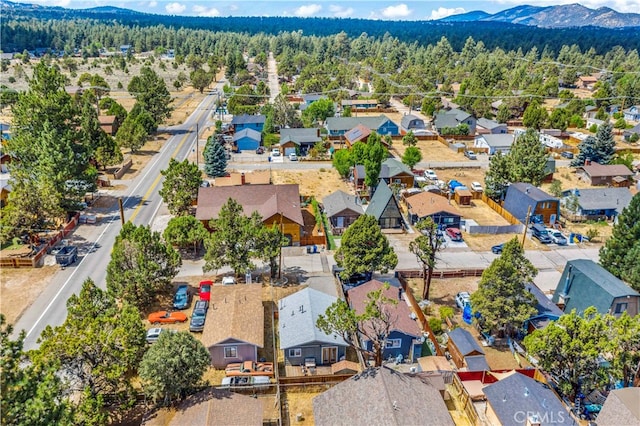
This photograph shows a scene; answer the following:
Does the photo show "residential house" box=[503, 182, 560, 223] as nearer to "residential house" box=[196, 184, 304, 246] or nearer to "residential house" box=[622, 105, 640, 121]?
"residential house" box=[196, 184, 304, 246]

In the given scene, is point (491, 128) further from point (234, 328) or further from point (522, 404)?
point (234, 328)

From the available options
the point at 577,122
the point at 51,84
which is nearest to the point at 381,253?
the point at 51,84

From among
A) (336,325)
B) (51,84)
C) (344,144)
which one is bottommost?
(344,144)

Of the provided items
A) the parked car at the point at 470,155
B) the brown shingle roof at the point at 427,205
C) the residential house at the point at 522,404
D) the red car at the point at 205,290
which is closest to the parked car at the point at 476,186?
the brown shingle roof at the point at 427,205

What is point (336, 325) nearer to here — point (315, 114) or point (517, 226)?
point (517, 226)

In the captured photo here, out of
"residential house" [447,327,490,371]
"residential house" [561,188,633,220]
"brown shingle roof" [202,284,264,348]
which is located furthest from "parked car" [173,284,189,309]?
"residential house" [561,188,633,220]

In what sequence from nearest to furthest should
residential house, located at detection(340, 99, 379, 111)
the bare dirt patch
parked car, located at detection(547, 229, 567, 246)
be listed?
1. the bare dirt patch
2. parked car, located at detection(547, 229, 567, 246)
3. residential house, located at detection(340, 99, 379, 111)
